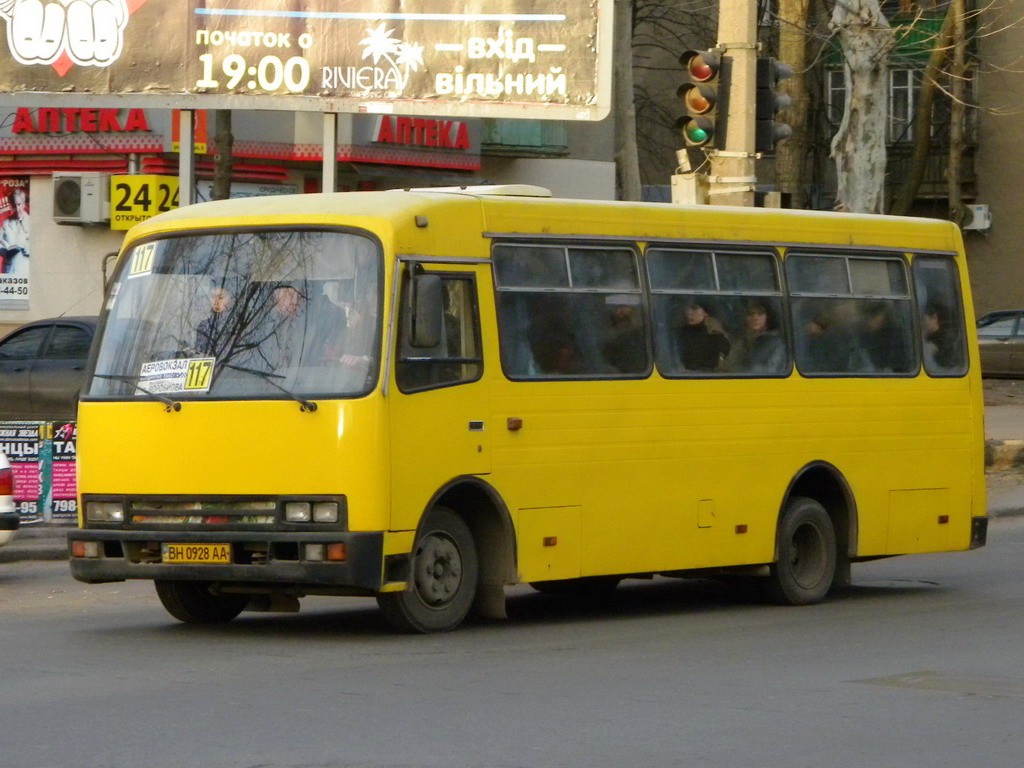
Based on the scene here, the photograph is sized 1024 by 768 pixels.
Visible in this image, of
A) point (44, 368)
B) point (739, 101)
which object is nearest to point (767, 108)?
point (739, 101)

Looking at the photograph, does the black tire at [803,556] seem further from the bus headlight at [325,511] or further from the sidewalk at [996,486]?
the sidewalk at [996,486]

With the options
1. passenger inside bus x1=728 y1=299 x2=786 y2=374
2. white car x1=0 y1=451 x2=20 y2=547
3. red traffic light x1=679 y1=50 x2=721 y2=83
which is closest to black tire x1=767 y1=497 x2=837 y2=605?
passenger inside bus x1=728 y1=299 x2=786 y2=374

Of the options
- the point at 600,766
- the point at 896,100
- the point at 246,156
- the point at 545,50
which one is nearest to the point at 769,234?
the point at 600,766

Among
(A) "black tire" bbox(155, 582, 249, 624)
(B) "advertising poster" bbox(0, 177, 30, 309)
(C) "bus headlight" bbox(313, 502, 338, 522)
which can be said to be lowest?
(A) "black tire" bbox(155, 582, 249, 624)

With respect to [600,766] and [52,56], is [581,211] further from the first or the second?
[52,56]

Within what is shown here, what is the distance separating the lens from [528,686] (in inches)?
368

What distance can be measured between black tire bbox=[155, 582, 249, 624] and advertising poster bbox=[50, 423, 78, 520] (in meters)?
5.35

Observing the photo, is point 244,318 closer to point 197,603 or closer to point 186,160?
point 197,603

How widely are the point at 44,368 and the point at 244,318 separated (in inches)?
476

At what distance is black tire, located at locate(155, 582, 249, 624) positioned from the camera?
12.0 m

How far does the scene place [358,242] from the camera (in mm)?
11195

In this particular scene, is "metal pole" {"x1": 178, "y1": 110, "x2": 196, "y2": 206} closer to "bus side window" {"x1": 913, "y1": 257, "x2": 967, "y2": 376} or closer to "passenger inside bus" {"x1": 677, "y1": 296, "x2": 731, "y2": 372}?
"bus side window" {"x1": 913, "y1": 257, "x2": 967, "y2": 376}

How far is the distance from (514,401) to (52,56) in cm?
1291

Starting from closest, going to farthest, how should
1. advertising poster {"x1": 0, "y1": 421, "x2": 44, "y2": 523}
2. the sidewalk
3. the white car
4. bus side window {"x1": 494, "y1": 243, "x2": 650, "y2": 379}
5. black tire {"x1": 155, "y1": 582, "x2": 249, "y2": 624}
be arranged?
1. bus side window {"x1": 494, "y1": 243, "x2": 650, "y2": 379}
2. black tire {"x1": 155, "y1": 582, "x2": 249, "y2": 624}
3. the white car
4. the sidewalk
5. advertising poster {"x1": 0, "y1": 421, "x2": 44, "y2": 523}
